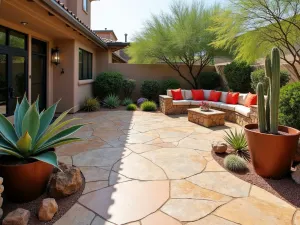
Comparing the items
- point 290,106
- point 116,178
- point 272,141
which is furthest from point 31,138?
point 290,106

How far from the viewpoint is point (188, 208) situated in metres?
2.71

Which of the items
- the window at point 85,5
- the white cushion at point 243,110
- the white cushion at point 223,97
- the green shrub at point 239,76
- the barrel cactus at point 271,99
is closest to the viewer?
the barrel cactus at point 271,99

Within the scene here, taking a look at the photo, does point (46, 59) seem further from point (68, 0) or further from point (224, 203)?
point (224, 203)

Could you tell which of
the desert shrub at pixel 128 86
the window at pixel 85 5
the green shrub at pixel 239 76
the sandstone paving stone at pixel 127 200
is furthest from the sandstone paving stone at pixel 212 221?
the window at pixel 85 5

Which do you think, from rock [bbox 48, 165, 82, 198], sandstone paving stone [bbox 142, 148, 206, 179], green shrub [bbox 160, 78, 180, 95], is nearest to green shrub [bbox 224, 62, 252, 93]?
green shrub [bbox 160, 78, 180, 95]

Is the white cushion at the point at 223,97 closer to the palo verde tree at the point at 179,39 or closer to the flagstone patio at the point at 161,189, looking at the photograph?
the palo verde tree at the point at 179,39

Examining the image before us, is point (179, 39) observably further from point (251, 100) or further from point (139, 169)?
point (139, 169)

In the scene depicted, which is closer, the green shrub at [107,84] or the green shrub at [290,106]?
the green shrub at [290,106]

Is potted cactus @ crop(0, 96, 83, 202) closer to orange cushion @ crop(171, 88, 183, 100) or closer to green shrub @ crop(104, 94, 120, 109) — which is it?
orange cushion @ crop(171, 88, 183, 100)

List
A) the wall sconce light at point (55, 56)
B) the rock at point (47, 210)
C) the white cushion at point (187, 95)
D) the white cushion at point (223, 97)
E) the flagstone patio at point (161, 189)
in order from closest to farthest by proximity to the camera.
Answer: the rock at point (47, 210), the flagstone patio at point (161, 189), the wall sconce light at point (55, 56), the white cushion at point (223, 97), the white cushion at point (187, 95)

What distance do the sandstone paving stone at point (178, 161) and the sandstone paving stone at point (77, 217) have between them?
4.58 feet

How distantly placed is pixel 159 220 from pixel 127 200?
545 mm

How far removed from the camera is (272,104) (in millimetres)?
3551

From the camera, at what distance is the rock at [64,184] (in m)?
2.83
